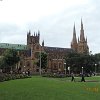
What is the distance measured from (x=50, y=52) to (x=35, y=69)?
22606 millimetres

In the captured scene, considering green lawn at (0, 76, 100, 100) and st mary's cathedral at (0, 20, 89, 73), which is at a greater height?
st mary's cathedral at (0, 20, 89, 73)

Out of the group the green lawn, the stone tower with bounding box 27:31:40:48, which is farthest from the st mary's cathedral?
the green lawn

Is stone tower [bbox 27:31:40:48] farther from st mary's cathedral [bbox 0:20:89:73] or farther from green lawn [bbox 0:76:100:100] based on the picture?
green lawn [bbox 0:76:100:100]

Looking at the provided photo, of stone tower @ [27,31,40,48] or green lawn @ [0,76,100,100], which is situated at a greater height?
stone tower @ [27,31,40,48]

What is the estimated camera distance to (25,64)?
16688 cm

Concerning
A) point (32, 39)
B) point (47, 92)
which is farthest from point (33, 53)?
point (47, 92)

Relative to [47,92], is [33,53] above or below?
above

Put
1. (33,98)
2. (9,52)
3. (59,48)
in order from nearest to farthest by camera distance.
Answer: (33,98)
(9,52)
(59,48)

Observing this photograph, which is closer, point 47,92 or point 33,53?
point 47,92

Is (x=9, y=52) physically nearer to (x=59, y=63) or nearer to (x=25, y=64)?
(x=25, y=64)

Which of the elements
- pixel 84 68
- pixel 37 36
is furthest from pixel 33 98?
pixel 37 36

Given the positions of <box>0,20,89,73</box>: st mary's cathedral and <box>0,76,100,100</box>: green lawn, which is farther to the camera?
<box>0,20,89,73</box>: st mary's cathedral

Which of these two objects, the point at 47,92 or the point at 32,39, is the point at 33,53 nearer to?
the point at 32,39

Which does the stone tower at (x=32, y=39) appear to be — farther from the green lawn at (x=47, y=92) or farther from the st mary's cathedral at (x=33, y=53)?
the green lawn at (x=47, y=92)
